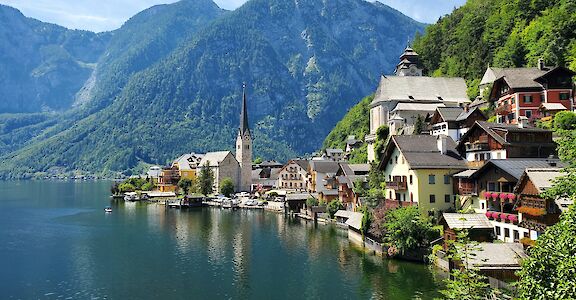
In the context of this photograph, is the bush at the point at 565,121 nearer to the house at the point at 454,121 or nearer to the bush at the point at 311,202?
the house at the point at 454,121

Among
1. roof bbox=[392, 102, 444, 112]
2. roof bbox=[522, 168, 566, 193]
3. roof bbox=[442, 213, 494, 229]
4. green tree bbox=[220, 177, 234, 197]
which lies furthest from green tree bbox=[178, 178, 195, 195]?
roof bbox=[522, 168, 566, 193]

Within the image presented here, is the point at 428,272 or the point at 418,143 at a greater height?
the point at 418,143

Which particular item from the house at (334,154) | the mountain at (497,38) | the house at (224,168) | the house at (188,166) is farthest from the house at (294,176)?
the house at (188,166)

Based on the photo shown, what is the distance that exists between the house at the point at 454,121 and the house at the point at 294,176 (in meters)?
61.8

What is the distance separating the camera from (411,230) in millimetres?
45938

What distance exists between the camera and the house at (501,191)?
134 ft

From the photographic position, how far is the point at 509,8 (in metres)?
107

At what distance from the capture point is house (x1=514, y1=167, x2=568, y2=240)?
35.6 m

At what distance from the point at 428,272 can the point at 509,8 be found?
8484 centimetres

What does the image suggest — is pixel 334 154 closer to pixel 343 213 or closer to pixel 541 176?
pixel 343 213

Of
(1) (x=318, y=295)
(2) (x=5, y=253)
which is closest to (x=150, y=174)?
(2) (x=5, y=253)

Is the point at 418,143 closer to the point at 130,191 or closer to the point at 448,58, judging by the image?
the point at 448,58

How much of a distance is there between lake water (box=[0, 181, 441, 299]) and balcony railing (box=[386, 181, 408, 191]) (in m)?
8.47

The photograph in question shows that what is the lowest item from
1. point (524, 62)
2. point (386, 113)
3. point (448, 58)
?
point (386, 113)
